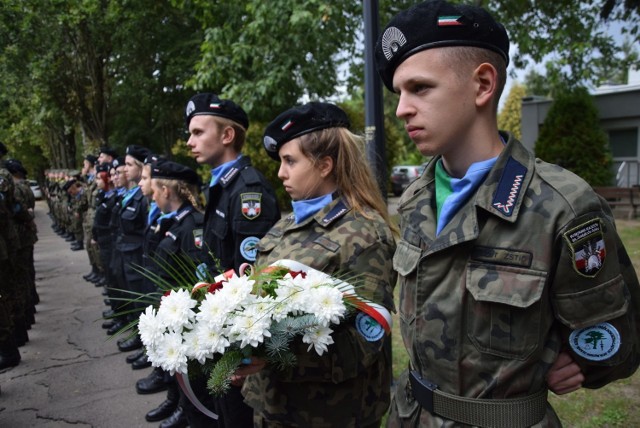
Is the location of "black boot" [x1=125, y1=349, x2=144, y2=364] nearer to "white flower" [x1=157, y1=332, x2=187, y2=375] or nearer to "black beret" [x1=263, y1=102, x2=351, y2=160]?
"black beret" [x1=263, y1=102, x2=351, y2=160]

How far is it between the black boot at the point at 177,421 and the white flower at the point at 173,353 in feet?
8.51

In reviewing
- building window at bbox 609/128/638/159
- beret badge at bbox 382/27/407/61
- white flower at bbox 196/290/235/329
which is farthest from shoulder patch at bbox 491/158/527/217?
building window at bbox 609/128/638/159

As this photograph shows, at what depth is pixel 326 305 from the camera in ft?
5.46

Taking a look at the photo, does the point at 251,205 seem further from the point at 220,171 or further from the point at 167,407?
the point at 167,407

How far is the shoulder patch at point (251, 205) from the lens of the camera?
10.2ft

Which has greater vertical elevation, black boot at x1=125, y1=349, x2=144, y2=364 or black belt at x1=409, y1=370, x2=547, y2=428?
black belt at x1=409, y1=370, x2=547, y2=428

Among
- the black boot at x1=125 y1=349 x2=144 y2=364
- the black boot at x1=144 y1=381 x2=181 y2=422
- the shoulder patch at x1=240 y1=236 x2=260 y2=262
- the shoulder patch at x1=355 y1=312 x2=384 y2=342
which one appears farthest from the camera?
the black boot at x1=125 y1=349 x2=144 y2=364

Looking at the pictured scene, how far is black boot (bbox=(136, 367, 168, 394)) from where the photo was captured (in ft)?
15.7

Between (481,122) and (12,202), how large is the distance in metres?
6.68

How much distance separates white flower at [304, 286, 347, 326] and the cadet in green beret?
0.84 feet

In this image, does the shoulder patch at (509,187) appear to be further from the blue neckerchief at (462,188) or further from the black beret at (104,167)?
the black beret at (104,167)

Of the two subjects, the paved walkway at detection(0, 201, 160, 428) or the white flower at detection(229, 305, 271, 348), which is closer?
the white flower at detection(229, 305, 271, 348)

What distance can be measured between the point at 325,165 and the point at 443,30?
105 cm

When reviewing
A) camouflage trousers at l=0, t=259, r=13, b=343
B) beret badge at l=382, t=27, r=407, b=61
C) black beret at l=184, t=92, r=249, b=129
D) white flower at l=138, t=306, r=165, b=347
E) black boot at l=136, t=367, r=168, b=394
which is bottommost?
black boot at l=136, t=367, r=168, b=394
